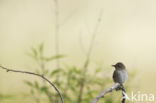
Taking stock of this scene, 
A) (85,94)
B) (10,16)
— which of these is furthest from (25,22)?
(85,94)

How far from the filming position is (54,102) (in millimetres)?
1523

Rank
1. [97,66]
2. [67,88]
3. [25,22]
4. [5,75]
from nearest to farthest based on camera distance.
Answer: [67,88]
[97,66]
[5,75]
[25,22]

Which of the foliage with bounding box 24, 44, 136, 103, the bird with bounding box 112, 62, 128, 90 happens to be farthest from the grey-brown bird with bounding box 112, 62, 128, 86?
the foliage with bounding box 24, 44, 136, 103

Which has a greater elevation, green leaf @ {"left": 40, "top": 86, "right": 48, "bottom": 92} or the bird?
the bird

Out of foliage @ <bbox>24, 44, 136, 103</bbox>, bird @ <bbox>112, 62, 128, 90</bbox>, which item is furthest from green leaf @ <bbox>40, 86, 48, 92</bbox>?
bird @ <bbox>112, 62, 128, 90</bbox>

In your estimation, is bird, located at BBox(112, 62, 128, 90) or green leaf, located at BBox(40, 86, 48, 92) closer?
bird, located at BBox(112, 62, 128, 90)

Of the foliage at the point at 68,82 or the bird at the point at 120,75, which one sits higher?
the bird at the point at 120,75

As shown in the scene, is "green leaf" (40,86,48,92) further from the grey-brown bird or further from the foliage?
the grey-brown bird

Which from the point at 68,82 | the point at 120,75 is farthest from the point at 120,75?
the point at 68,82

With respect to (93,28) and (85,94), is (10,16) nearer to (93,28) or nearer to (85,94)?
(93,28)

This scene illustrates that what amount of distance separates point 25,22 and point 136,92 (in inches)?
28.2

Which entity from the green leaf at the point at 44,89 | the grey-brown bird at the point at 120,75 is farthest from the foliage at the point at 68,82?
the grey-brown bird at the point at 120,75

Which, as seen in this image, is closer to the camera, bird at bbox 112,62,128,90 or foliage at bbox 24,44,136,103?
bird at bbox 112,62,128,90

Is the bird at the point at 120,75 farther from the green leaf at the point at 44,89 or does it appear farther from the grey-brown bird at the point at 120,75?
the green leaf at the point at 44,89
